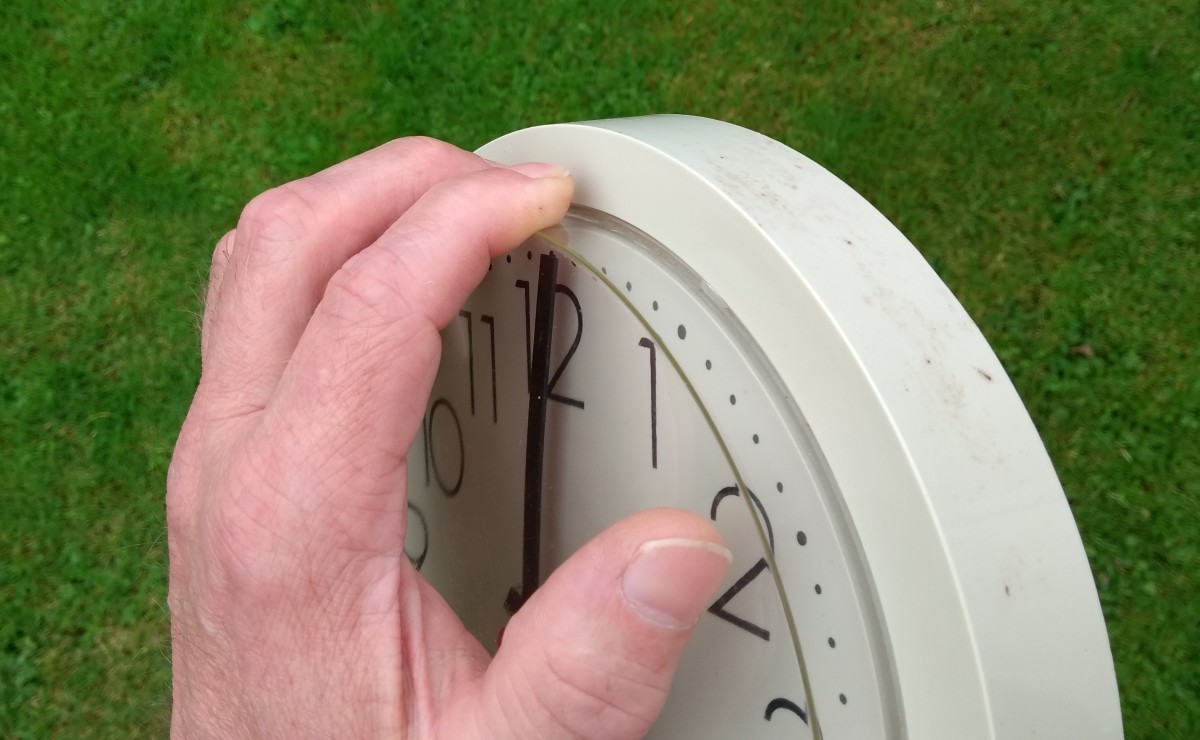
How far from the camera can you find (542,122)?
6.03 ft

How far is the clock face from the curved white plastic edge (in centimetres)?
2

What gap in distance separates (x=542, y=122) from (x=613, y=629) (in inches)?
55.9

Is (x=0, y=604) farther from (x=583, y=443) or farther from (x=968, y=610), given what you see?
(x=968, y=610)

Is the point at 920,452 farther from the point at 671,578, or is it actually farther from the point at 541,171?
the point at 541,171

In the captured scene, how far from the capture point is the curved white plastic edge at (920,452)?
0.53 metres

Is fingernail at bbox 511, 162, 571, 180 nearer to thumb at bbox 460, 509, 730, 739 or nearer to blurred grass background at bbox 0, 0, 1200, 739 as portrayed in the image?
thumb at bbox 460, 509, 730, 739

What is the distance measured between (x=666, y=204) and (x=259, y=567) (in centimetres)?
47

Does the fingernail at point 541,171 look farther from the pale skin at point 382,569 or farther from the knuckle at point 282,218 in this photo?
the knuckle at point 282,218

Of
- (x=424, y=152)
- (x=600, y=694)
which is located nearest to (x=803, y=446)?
(x=600, y=694)

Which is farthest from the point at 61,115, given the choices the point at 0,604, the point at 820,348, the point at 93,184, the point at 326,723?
the point at 820,348

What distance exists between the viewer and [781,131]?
5.57 ft

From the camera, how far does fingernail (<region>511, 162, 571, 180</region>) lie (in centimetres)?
78

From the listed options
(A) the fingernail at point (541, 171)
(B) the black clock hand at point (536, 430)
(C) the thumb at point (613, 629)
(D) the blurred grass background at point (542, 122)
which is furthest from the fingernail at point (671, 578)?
(D) the blurred grass background at point (542, 122)

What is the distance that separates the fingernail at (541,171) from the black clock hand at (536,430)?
0.24ft
